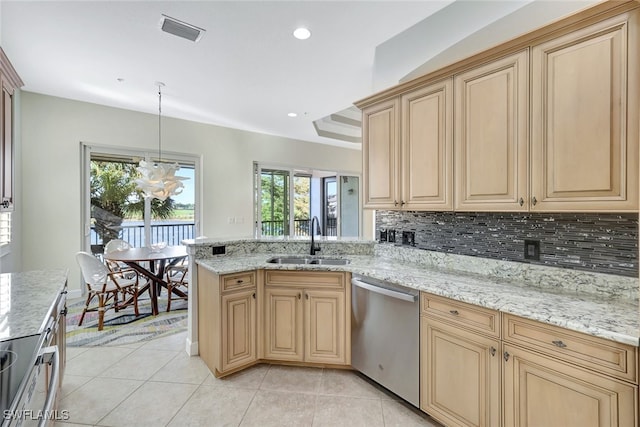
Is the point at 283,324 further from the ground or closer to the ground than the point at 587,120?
closer to the ground

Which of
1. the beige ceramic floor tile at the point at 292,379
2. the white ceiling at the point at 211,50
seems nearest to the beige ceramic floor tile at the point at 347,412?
the beige ceramic floor tile at the point at 292,379

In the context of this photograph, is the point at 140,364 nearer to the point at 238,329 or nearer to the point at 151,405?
the point at 151,405

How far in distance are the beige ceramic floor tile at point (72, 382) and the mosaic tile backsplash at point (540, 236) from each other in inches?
112

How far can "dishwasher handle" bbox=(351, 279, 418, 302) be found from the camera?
1882 millimetres

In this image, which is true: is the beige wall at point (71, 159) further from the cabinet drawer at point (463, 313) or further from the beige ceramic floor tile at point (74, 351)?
the cabinet drawer at point (463, 313)

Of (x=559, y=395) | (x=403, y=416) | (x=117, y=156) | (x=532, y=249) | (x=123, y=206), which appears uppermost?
(x=117, y=156)

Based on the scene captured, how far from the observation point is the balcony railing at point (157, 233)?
4531mm

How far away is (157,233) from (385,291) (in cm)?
448

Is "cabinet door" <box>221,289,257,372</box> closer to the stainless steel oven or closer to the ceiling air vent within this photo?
the stainless steel oven

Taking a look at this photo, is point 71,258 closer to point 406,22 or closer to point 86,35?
point 86,35

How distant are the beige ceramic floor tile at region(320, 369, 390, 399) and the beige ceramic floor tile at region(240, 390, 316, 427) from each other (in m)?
0.18

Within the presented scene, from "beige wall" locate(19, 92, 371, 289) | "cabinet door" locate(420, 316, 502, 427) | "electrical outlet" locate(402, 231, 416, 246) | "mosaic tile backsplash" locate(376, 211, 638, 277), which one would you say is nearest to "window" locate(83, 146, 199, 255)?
"beige wall" locate(19, 92, 371, 289)

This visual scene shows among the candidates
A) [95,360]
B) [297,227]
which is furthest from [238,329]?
[297,227]

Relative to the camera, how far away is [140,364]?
2.56 metres
